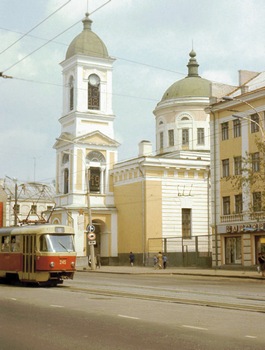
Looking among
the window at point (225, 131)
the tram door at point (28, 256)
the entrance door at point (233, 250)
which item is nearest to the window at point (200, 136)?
the window at point (225, 131)

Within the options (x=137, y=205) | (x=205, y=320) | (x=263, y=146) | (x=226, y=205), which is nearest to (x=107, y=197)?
(x=137, y=205)

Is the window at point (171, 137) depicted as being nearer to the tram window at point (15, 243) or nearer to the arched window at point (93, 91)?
the arched window at point (93, 91)

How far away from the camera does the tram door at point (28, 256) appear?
84.5ft

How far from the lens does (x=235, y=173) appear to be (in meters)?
46.4

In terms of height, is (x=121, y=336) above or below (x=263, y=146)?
below

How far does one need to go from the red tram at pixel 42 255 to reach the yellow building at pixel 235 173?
64.3ft

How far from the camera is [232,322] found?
1295 cm

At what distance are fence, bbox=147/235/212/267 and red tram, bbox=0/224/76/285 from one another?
24695mm

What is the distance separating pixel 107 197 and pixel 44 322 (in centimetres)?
5060

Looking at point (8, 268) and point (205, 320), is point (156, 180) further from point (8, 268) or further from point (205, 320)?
point (205, 320)

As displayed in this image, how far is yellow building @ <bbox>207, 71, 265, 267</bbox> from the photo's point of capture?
4388 cm

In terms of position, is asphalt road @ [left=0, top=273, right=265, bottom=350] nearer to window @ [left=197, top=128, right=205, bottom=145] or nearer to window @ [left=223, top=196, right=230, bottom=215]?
window @ [left=223, top=196, right=230, bottom=215]

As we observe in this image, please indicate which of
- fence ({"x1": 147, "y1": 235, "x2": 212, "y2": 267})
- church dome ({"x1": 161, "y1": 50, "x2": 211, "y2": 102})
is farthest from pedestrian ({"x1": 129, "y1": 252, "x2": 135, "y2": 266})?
church dome ({"x1": 161, "y1": 50, "x2": 211, "y2": 102})

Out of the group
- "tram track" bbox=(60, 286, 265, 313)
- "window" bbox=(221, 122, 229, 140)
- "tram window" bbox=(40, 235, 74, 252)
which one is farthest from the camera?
"window" bbox=(221, 122, 229, 140)
